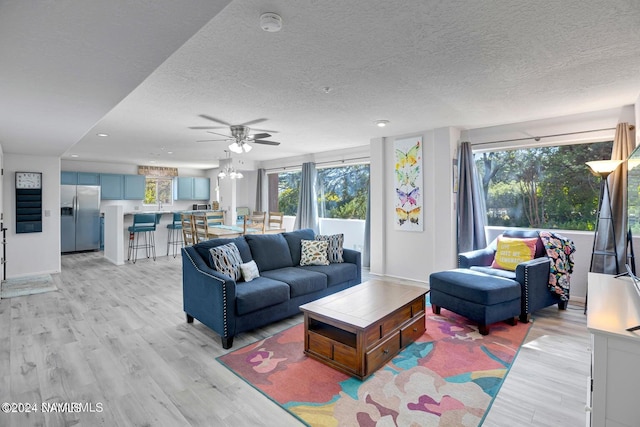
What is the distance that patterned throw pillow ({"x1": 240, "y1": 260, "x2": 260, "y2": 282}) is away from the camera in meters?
3.35

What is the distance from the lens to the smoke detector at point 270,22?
5.69 ft

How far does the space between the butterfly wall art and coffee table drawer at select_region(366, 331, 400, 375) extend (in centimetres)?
250

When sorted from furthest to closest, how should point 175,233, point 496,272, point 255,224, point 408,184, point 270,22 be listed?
point 175,233
point 255,224
point 408,184
point 496,272
point 270,22

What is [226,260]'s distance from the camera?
10.7 feet

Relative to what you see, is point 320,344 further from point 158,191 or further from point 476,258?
point 158,191

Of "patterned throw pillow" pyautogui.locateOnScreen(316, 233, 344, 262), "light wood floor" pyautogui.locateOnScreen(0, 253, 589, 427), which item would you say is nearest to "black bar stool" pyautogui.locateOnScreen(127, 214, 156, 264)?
"light wood floor" pyautogui.locateOnScreen(0, 253, 589, 427)

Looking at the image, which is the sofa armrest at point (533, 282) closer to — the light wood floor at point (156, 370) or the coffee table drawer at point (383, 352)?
the light wood floor at point (156, 370)

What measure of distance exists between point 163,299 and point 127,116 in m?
2.35

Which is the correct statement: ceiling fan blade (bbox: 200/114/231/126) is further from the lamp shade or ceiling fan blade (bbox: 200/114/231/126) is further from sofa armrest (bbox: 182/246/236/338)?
the lamp shade

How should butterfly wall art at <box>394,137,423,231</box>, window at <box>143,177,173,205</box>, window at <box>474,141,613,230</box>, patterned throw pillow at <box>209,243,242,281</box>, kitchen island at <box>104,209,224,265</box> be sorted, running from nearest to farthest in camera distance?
patterned throw pillow at <box>209,243,242,281</box> → window at <box>474,141,613,230</box> → butterfly wall art at <box>394,137,423,231</box> → kitchen island at <box>104,209,224,265</box> → window at <box>143,177,173,205</box>

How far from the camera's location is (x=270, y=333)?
3.13 meters

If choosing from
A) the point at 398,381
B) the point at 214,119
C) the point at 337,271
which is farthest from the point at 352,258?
the point at 214,119

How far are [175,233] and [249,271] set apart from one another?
4.71 m

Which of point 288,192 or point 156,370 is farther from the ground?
point 288,192
